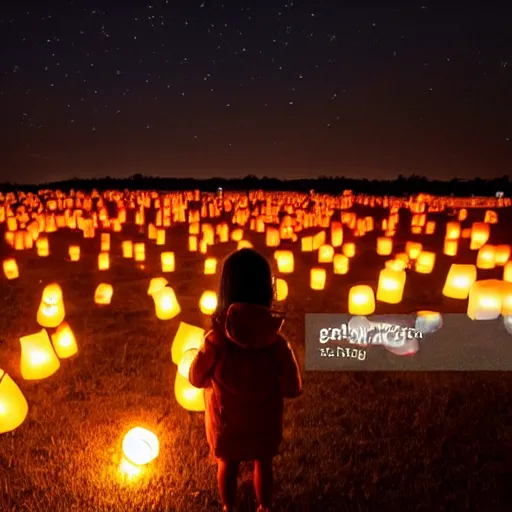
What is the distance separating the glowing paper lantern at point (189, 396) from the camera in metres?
4.70

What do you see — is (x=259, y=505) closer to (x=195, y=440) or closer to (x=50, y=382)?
(x=195, y=440)

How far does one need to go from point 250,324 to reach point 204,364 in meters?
0.40

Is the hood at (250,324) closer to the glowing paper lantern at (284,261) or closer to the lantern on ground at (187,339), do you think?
the lantern on ground at (187,339)

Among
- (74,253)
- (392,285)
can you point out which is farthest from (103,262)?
(392,285)

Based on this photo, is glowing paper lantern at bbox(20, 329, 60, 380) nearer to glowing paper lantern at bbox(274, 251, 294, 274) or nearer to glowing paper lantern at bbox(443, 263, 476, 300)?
glowing paper lantern at bbox(443, 263, 476, 300)

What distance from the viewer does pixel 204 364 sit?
291 cm

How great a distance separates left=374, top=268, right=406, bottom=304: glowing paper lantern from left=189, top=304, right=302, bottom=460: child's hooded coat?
5.50 meters

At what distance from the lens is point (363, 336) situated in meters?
6.56

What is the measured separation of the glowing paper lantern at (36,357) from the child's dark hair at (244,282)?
3.20 m

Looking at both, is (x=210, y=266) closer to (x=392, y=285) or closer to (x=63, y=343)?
(x=392, y=285)

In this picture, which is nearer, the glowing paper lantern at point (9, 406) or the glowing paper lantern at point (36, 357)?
the glowing paper lantern at point (9, 406)

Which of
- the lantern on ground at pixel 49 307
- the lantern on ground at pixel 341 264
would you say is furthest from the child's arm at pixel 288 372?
the lantern on ground at pixel 341 264

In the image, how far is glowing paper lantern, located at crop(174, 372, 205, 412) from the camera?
15.4 feet

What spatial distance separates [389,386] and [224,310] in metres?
3.27
